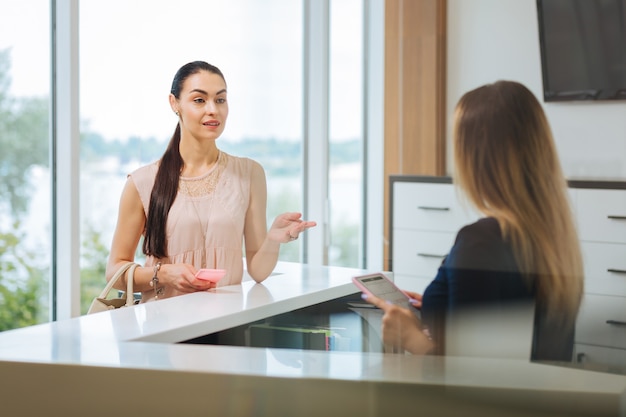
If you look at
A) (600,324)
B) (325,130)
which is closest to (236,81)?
(325,130)

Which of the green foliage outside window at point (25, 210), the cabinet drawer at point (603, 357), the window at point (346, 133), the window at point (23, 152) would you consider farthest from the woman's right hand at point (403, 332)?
the window at point (23, 152)

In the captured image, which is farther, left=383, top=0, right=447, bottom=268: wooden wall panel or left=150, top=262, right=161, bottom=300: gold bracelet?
left=150, top=262, right=161, bottom=300: gold bracelet

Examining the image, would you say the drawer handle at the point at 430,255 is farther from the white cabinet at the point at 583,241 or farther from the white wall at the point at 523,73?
the white wall at the point at 523,73

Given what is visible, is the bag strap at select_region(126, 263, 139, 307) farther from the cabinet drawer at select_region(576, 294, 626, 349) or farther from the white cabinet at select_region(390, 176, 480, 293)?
the cabinet drawer at select_region(576, 294, 626, 349)

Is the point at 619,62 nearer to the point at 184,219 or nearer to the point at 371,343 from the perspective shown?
the point at 371,343

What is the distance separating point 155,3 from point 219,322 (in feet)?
2.35

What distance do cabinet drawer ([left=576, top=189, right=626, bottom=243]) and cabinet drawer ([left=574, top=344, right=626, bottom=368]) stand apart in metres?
0.17

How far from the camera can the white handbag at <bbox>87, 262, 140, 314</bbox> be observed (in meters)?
1.49

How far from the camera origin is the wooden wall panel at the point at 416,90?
118cm

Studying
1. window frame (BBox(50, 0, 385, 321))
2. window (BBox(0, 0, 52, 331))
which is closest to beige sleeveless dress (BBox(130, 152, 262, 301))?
window frame (BBox(50, 0, 385, 321))

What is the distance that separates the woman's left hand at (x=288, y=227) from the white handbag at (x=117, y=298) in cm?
29

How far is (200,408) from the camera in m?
1.22

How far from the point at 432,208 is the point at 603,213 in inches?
9.6

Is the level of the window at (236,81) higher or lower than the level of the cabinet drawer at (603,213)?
higher
